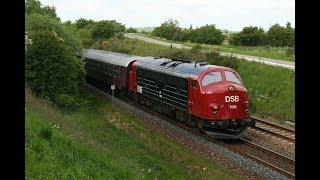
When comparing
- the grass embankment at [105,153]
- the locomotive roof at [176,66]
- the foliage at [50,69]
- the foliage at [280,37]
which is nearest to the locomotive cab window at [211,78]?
the locomotive roof at [176,66]

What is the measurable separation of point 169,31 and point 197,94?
52.3 m

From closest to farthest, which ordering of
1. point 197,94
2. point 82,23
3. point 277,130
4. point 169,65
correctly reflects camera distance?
point 197,94
point 277,130
point 169,65
point 82,23

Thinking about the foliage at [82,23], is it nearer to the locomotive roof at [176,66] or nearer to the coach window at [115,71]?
the coach window at [115,71]

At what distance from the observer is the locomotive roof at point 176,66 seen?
18.0 m

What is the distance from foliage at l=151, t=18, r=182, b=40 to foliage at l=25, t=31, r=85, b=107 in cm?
4113

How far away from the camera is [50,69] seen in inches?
927

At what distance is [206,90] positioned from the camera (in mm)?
16625

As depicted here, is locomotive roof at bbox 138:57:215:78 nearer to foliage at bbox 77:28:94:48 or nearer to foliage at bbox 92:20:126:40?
foliage at bbox 77:28:94:48

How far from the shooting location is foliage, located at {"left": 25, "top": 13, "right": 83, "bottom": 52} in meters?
28.2

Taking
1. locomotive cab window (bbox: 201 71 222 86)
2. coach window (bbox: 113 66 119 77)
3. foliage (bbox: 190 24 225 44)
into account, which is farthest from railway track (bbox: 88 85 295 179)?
foliage (bbox: 190 24 225 44)

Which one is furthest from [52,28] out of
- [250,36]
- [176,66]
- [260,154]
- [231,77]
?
[250,36]

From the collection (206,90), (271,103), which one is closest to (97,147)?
(206,90)

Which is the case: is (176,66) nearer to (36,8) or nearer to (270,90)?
(270,90)
